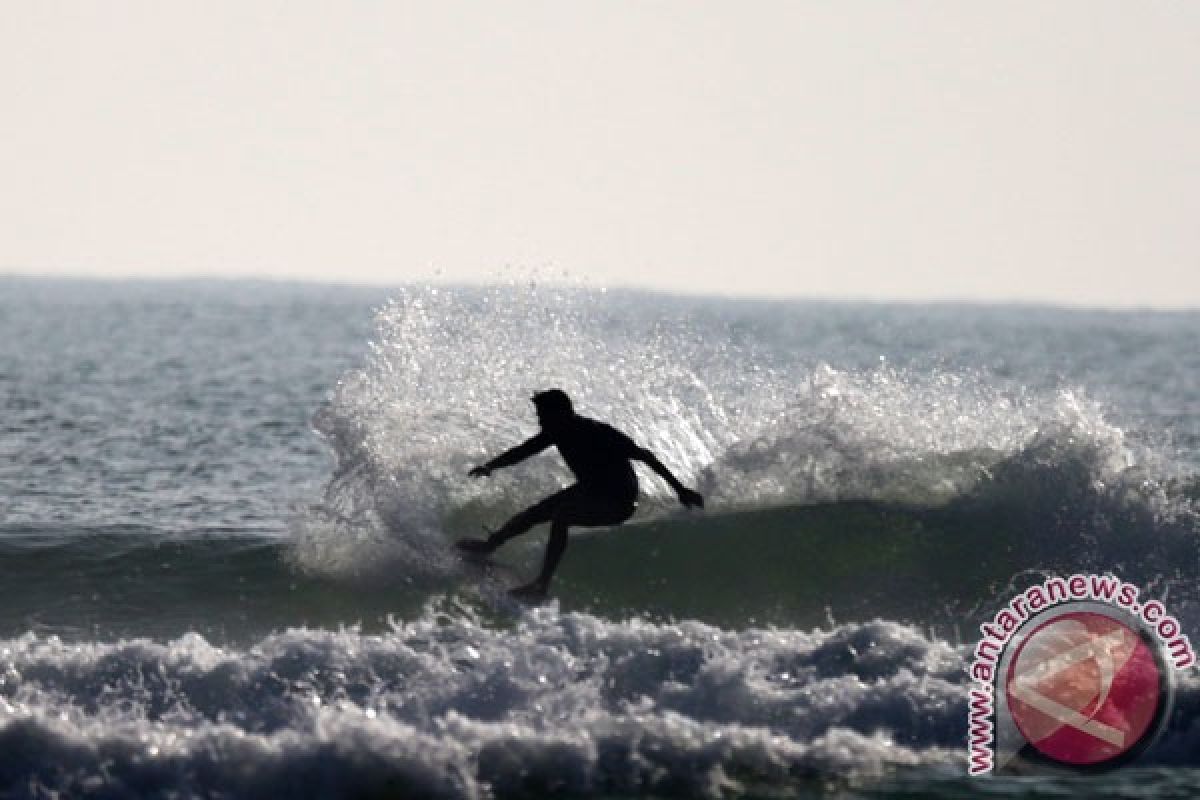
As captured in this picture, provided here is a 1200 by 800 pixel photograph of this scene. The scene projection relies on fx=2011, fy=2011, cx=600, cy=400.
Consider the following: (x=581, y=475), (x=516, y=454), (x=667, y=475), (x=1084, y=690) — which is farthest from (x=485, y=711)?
(x=1084, y=690)

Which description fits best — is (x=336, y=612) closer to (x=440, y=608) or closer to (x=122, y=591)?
(x=440, y=608)

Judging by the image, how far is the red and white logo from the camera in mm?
11883

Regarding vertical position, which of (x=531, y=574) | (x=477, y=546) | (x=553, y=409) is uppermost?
(x=553, y=409)

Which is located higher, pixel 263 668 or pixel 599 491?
pixel 599 491

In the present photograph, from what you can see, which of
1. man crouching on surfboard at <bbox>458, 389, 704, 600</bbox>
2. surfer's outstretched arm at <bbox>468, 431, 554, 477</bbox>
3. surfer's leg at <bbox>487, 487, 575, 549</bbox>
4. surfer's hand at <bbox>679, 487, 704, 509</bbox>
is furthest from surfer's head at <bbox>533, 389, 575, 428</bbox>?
surfer's hand at <bbox>679, 487, 704, 509</bbox>

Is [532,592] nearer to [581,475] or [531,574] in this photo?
[581,475]

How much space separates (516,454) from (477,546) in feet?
3.40

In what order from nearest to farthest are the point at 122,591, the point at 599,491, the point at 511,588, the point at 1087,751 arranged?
1. the point at 1087,751
2. the point at 599,491
3. the point at 511,588
4. the point at 122,591

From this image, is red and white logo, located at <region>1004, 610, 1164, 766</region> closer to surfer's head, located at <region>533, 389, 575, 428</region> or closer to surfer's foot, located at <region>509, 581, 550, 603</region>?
surfer's foot, located at <region>509, 581, 550, 603</region>

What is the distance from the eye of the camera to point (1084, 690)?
41.5 ft

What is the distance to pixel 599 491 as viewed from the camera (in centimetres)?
1435

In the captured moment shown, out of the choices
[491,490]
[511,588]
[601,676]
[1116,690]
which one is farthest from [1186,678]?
[491,490]

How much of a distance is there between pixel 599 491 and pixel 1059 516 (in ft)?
17.5

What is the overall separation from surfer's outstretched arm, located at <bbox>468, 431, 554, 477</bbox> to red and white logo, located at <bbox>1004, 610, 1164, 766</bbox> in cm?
357
